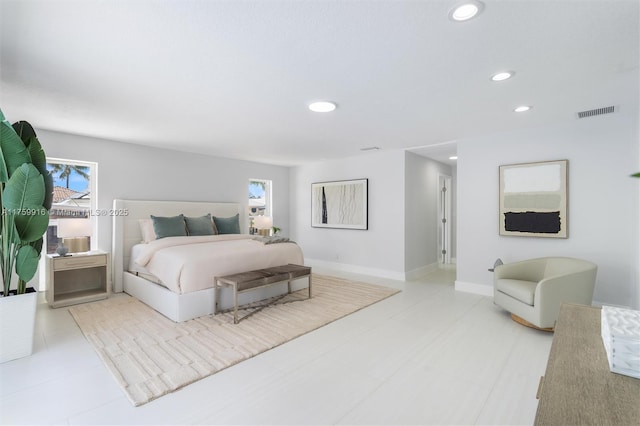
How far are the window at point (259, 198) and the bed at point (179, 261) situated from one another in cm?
149

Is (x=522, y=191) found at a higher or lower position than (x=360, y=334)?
higher

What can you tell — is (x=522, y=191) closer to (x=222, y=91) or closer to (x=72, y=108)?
(x=222, y=91)

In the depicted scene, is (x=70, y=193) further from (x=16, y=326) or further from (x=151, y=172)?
(x=16, y=326)

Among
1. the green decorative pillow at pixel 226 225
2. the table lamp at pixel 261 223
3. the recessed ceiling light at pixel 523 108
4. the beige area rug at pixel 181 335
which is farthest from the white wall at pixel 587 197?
the green decorative pillow at pixel 226 225

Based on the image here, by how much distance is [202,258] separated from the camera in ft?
11.5

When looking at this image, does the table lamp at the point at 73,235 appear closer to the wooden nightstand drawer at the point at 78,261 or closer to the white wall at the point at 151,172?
the wooden nightstand drawer at the point at 78,261

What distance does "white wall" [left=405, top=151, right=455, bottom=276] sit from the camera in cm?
535

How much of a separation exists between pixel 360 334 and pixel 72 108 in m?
3.78

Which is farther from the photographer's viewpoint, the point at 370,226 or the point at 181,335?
the point at 370,226

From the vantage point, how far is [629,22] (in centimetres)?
173

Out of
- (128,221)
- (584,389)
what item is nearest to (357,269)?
(128,221)

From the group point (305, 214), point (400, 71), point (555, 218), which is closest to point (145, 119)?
point (400, 71)

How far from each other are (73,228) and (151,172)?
149 cm

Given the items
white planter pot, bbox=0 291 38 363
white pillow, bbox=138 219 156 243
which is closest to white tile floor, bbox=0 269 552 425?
white planter pot, bbox=0 291 38 363
